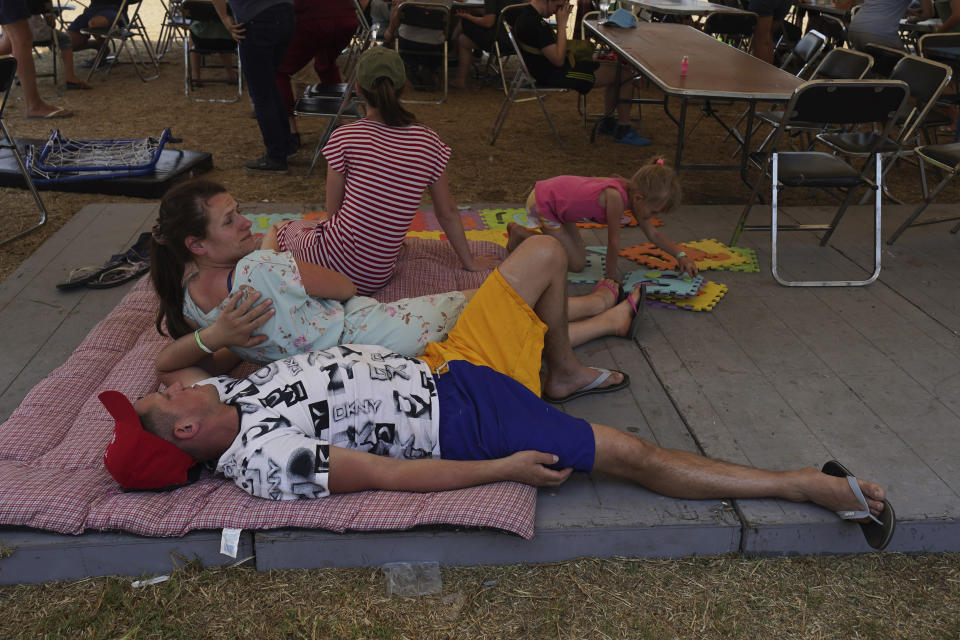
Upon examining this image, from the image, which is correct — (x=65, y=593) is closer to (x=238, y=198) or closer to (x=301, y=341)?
(x=301, y=341)

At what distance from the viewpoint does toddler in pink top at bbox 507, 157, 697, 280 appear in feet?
11.4

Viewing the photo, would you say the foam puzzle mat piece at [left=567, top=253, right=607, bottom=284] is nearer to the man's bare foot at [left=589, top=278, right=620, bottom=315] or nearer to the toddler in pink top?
the toddler in pink top

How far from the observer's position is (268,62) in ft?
17.4

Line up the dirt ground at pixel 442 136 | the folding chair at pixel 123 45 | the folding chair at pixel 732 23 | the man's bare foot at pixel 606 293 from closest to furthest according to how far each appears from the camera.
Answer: the man's bare foot at pixel 606 293, the dirt ground at pixel 442 136, the folding chair at pixel 732 23, the folding chair at pixel 123 45

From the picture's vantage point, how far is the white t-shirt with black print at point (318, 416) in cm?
199

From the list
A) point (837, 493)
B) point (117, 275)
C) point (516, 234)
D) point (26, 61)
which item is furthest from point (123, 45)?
point (837, 493)

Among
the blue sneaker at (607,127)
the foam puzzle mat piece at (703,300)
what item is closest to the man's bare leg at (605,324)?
the foam puzzle mat piece at (703,300)

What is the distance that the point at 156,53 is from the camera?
9469mm

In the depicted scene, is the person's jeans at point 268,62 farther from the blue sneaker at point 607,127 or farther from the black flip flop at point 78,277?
the blue sneaker at point 607,127

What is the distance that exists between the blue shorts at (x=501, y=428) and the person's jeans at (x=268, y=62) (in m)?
3.82

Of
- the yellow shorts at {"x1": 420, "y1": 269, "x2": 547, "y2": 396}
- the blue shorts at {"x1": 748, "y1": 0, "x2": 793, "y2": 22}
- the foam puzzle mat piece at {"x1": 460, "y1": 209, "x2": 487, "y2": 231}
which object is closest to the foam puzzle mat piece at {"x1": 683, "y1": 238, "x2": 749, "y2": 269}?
the foam puzzle mat piece at {"x1": 460, "y1": 209, "x2": 487, "y2": 231}

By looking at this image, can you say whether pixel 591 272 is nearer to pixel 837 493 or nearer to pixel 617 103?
pixel 837 493

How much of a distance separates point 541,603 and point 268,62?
4.43m

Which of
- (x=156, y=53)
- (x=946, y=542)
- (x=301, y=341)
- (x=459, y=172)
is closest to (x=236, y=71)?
(x=156, y=53)
